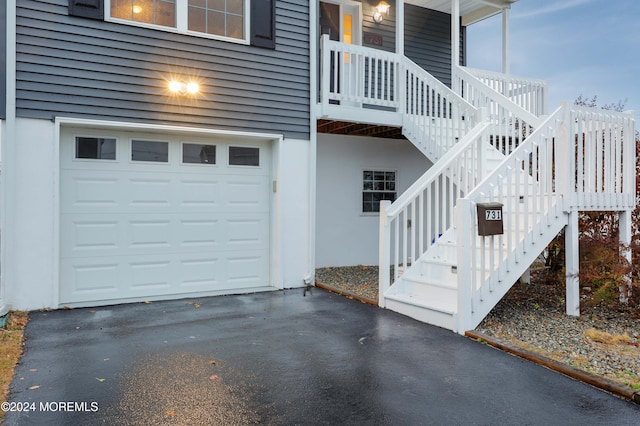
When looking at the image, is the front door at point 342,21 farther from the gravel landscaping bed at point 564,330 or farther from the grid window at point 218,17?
the gravel landscaping bed at point 564,330

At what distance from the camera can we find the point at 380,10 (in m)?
8.69

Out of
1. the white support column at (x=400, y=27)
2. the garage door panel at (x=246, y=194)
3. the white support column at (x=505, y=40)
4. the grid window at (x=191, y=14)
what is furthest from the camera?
the white support column at (x=505, y=40)

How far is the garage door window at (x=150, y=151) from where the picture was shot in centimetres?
581

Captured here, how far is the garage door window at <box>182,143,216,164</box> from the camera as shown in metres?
6.13

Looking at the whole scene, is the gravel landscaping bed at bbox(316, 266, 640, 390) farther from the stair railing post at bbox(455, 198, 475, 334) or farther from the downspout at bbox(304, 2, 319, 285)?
the downspout at bbox(304, 2, 319, 285)

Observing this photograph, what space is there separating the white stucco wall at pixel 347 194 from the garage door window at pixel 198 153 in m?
2.43

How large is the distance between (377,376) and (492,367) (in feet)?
3.02

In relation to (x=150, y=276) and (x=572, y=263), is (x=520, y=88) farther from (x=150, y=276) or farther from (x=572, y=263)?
(x=150, y=276)

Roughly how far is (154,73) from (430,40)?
6.08 meters

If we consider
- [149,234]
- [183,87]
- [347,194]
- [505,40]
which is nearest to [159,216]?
[149,234]

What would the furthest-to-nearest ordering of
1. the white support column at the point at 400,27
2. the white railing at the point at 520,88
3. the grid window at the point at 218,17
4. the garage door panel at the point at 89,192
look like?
the white railing at the point at 520,88 → the white support column at the point at 400,27 → the grid window at the point at 218,17 → the garage door panel at the point at 89,192

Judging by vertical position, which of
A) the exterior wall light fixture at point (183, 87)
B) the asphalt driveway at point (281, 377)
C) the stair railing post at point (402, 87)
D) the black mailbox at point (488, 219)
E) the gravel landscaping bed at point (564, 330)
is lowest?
the asphalt driveway at point (281, 377)

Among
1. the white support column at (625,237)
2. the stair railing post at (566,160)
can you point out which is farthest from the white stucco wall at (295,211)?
the white support column at (625,237)

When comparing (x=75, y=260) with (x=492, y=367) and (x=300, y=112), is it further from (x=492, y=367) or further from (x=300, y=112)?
(x=492, y=367)
